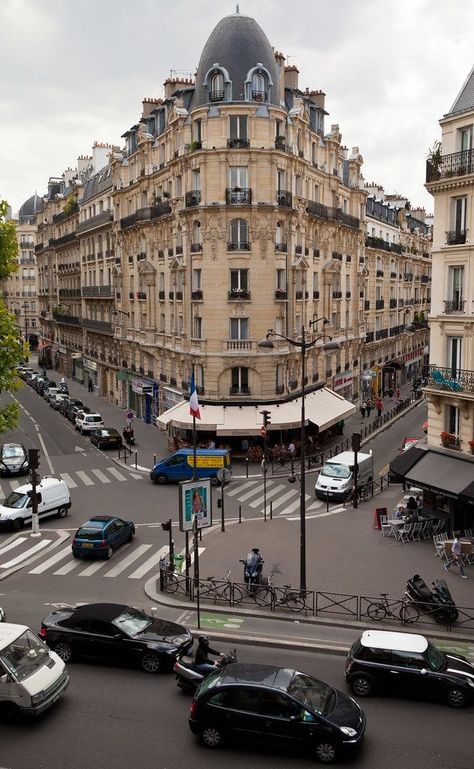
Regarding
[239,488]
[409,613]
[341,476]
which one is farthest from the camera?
[239,488]

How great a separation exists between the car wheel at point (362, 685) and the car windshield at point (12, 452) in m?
27.6

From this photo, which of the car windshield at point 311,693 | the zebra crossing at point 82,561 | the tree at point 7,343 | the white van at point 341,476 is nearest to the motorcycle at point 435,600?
the car windshield at point 311,693

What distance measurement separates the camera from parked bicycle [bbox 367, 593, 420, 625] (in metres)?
17.2

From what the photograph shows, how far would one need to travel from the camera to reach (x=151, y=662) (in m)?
14.6

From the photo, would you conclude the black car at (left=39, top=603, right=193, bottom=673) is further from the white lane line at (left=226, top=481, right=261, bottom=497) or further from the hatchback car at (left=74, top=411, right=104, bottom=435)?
the hatchback car at (left=74, top=411, right=104, bottom=435)

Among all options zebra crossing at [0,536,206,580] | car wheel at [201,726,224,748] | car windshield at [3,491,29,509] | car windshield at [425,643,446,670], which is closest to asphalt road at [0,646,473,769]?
car wheel at [201,726,224,748]

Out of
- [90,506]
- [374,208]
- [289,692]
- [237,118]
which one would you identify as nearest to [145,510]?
[90,506]

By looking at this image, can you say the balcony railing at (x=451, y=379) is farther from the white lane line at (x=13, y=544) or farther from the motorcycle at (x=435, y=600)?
the white lane line at (x=13, y=544)

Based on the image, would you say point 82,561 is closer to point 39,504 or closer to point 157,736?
point 39,504

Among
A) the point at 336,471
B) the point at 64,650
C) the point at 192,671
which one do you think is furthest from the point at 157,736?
the point at 336,471

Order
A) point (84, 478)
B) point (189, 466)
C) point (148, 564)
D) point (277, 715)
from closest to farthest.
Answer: point (277, 715), point (148, 564), point (189, 466), point (84, 478)

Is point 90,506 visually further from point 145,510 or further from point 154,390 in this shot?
point 154,390

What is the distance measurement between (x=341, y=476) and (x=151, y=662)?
17716 mm

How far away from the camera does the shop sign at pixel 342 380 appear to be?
49.9 m
